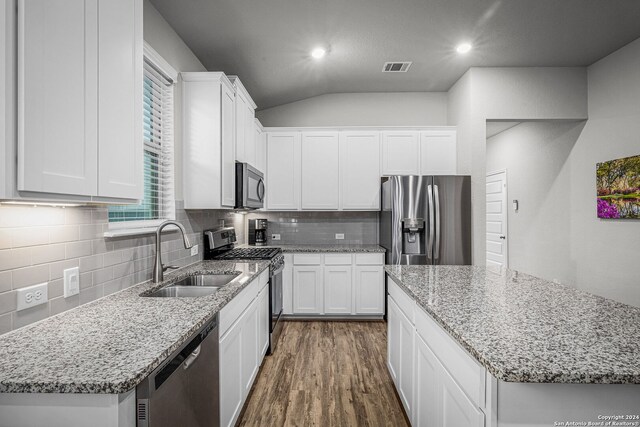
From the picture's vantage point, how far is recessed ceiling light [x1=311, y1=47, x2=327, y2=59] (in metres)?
3.17

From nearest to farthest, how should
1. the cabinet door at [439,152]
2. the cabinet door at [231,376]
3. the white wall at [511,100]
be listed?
the cabinet door at [231,376]
the white wall at [511,100]
the cabinet door at [439,152]

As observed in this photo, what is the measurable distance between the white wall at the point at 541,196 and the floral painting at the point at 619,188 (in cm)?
46

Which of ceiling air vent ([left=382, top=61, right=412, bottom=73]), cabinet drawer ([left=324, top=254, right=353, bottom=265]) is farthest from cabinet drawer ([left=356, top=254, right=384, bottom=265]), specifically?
ceiling air vent ([left=382, top=61, right=412, bottom=73])

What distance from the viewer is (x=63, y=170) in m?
1.02

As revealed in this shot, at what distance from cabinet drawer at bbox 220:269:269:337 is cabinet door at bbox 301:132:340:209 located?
181cm

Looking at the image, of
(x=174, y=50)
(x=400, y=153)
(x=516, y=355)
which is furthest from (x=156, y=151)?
(x=400, y=153)

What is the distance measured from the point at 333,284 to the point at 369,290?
0.44 meters

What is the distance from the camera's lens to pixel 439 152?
4.11 m

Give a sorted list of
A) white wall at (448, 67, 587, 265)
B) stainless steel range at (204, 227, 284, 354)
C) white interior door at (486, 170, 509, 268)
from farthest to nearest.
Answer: white interior door at (486, 170, 509, 268)
white wall at (448, 67, 587, 265)
stainless steel range at (204, 227, 284, 354)

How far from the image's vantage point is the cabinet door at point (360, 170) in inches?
164

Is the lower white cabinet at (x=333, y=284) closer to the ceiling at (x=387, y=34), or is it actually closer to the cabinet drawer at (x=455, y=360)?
the ceiling at (x=387, y=34)

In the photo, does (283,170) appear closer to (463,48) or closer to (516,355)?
(463,48)

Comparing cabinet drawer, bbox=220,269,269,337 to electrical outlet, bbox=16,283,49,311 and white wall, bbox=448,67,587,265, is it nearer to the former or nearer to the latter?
electrical outlet, bbox=16,283,49,311

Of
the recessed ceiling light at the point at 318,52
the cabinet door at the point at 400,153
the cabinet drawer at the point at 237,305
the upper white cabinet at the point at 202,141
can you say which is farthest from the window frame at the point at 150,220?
the cabinet door at the point at 400,153
